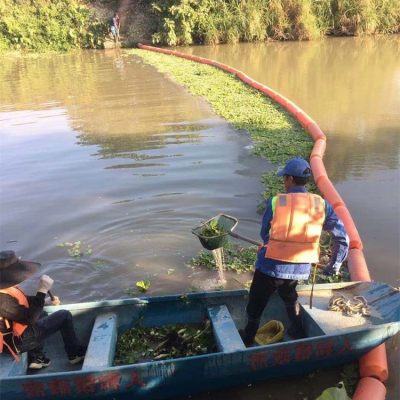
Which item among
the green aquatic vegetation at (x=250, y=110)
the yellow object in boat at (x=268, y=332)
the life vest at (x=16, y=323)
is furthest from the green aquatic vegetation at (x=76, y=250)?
the green aquatic vegetation at (x=250, y=110)

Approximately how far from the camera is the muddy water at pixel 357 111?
20.7 ft

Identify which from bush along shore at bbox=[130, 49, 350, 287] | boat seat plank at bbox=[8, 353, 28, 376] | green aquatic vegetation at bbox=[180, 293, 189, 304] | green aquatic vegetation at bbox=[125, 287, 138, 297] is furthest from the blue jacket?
boat seat plank at bbox=[8, 353, 28, 376]

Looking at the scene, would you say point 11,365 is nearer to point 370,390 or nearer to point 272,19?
point 370,390

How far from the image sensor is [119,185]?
8.66 m

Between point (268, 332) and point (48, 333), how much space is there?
229 centimetres

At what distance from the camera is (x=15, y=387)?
3625mm

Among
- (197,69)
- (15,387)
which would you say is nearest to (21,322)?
(15,387)

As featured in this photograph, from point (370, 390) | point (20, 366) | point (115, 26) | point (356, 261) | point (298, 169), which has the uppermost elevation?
point (115, 26)

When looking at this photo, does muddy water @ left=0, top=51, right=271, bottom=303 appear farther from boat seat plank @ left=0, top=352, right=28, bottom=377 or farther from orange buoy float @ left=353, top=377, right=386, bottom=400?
orange buoy float @ left=353, top=377, right=386, bottom=400

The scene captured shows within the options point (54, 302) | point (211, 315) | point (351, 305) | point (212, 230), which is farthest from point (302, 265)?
point (54, 302)

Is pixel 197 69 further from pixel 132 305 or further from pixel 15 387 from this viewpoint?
pixel 15 387

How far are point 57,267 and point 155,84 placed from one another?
41.1 ft

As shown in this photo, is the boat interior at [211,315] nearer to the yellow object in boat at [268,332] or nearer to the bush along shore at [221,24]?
the yellow object in boat at [268,332]

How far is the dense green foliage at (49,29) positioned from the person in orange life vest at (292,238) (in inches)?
1171
